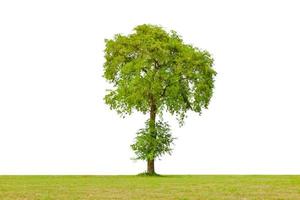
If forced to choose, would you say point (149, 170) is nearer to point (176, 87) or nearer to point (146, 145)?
point (146, 145)

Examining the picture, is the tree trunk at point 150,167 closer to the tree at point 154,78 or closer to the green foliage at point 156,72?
the tree at point 154,78

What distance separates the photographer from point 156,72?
70.4m

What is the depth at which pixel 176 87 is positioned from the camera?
2739 inches

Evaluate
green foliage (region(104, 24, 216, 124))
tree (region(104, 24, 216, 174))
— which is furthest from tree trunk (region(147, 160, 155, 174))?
green foliage (region(104, 24, 216, 124))

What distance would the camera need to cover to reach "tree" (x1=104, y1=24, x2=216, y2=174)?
69.4 metres

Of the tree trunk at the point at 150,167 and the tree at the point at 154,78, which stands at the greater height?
the tree at the point at 154,78

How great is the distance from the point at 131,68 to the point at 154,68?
283 cm

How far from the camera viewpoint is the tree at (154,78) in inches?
2734

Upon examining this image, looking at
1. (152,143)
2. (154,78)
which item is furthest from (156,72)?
(152,143)

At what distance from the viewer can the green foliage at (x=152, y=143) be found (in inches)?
2714

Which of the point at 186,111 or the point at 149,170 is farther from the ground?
the point at 186,111

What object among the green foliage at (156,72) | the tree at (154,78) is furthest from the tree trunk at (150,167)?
the green foliage at (156,72)
